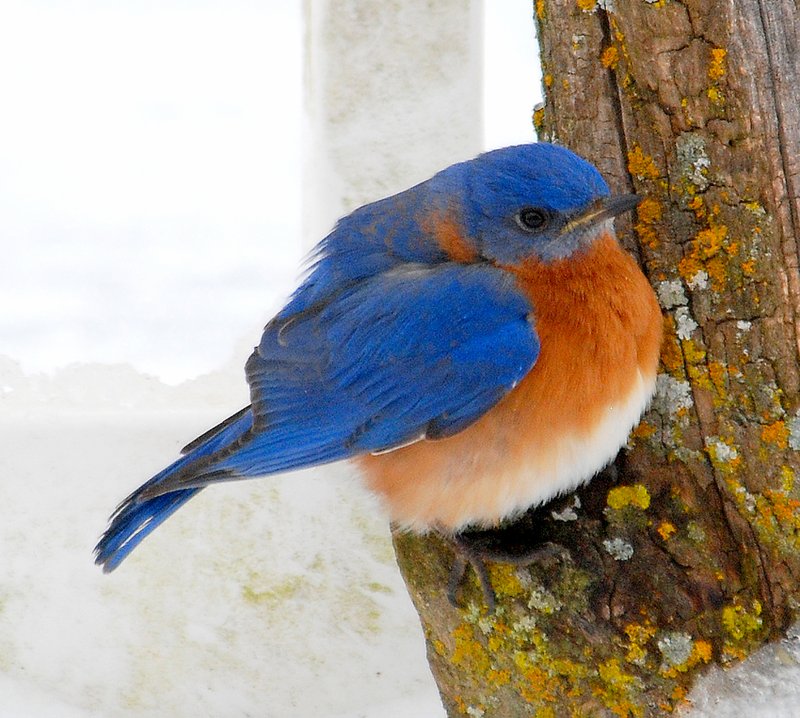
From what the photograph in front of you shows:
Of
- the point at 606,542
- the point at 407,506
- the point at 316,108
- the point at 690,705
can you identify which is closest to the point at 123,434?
the point at 316,108

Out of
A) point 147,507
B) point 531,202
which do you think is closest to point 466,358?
point 531,202

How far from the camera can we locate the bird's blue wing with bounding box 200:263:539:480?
2.18 m

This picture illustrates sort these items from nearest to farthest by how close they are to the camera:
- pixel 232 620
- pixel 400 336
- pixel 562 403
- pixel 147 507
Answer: pixel 562 403
pixel 400 336
pixel 147 507
pixel 232 620

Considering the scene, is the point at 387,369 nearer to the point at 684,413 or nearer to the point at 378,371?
the point at 378,371

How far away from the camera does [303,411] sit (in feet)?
7.65

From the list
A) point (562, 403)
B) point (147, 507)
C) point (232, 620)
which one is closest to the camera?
point (562, 403)

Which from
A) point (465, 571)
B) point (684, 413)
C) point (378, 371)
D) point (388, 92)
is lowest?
point (465, 571)

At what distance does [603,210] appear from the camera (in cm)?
216

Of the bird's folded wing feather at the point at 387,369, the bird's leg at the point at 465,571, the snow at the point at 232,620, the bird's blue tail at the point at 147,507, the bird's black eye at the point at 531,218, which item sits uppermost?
the bird's black eye at the point at 531,218

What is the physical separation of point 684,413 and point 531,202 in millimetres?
537

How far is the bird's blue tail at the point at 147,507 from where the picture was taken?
2418 mm

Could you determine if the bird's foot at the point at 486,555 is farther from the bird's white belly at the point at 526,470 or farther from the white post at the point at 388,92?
the white post at the point at 388,92

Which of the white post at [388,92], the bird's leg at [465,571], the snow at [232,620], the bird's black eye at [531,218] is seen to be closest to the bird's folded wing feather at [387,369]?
the bird's black eye at [531,218]

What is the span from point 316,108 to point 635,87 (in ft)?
5.97
